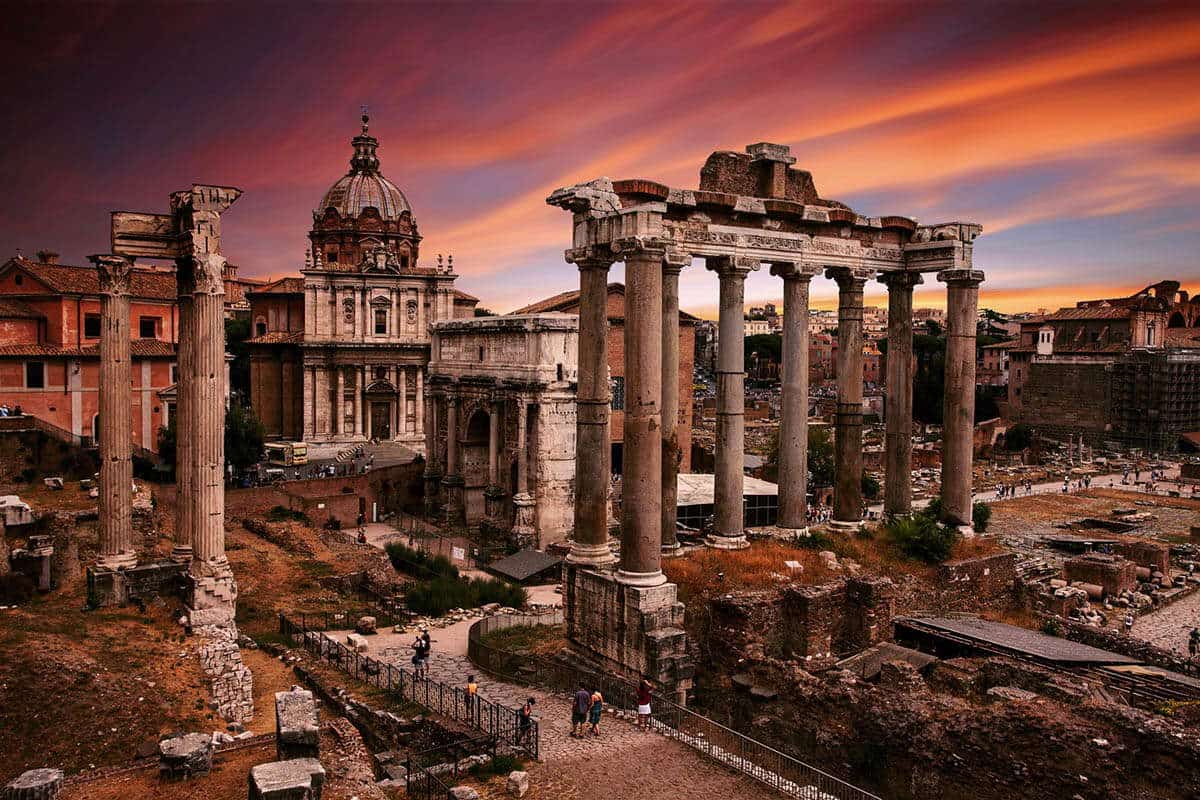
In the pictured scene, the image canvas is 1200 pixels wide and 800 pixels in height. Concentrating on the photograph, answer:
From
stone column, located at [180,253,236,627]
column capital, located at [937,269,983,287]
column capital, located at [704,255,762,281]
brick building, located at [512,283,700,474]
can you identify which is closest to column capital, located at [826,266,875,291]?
column capital, located at [937,269,983,287]

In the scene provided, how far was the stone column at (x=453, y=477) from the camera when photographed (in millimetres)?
37469

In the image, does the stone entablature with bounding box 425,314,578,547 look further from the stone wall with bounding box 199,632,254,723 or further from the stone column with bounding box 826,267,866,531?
the stone wall with bounding box 199,632,254,723

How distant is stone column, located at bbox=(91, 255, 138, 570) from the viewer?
1755 centimetres

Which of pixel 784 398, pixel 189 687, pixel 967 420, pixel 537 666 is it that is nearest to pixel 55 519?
pixel 189 687

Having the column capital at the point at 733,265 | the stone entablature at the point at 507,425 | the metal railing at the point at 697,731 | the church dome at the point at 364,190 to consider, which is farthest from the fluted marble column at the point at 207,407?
the church dome at the point at 364,190

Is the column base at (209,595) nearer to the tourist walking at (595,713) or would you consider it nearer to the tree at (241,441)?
the tourist walking at (595,713)

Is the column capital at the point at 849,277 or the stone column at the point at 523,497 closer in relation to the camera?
the column capital at the point at 849,277

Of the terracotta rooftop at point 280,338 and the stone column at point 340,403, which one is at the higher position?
the terracotta rooftop at point 280,338

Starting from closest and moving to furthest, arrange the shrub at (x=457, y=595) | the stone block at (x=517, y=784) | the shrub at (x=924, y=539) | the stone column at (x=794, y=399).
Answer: the stone block at (x=517, y=784), the stone column at (x=794, y=399), the shrub at (x=924, y=539), the shrub at (x=457, y=595)

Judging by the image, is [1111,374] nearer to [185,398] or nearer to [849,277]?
[849,277]

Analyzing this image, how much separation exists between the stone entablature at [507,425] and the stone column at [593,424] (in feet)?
56.0

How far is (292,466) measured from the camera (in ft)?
138

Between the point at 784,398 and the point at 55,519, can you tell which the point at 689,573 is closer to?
the point at 784,398

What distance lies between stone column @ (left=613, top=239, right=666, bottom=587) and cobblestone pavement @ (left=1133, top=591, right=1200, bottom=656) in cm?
1544
